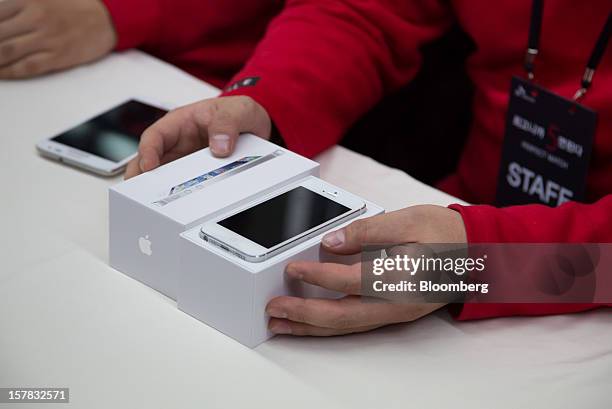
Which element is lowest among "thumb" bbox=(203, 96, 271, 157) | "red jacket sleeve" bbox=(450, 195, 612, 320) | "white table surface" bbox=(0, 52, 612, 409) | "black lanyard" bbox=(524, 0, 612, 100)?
"white table surface" bbox=(0, 52, 612, 409)

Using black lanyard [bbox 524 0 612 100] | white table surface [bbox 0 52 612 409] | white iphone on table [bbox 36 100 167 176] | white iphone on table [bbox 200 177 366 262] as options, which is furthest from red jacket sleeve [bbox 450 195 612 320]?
white iphone on table [bbox 36 100 167 176]

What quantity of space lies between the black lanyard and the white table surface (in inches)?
13.3

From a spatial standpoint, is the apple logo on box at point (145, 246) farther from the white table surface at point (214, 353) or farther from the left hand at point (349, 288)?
the left hand at point (349, 288)

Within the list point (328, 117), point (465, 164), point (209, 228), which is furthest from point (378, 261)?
point (465, 164)

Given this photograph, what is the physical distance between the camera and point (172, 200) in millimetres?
858

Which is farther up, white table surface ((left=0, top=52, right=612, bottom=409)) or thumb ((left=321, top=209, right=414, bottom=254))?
thumb ((left=321, top=209, right=414, bottom=254))

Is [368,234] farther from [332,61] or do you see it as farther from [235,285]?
[332,61]

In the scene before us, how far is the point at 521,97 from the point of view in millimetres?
1150

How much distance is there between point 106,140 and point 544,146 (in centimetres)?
56

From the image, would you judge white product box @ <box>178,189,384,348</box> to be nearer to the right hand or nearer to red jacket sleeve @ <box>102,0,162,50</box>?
the right hand

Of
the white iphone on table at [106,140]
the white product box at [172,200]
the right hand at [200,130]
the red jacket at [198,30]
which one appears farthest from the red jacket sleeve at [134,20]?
the white product box at [172,200]

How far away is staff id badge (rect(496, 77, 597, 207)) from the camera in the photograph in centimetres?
109

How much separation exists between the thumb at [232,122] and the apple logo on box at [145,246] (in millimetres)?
144

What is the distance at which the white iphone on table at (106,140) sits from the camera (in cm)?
107
